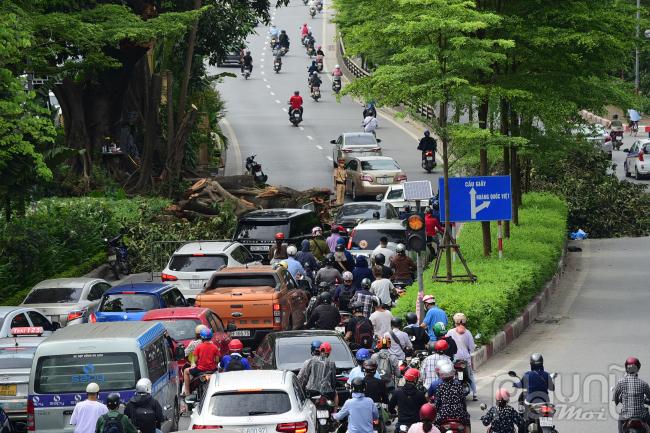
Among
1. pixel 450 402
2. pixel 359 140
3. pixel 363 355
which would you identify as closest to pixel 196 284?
pixel 363 355

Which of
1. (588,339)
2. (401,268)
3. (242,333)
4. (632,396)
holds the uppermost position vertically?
(401,268)

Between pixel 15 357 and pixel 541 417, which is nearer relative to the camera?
pixel 541 417

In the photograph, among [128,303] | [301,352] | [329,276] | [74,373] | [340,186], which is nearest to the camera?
[74,373]

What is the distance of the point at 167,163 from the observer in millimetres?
42406

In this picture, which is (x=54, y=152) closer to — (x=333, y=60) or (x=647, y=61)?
(x=647, y=61)

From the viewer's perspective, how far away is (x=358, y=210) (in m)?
36.9

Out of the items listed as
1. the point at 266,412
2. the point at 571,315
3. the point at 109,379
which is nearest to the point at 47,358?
the point at 109,379

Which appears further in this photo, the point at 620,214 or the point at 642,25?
the point at 620,214

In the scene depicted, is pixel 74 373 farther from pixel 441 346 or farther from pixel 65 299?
pixel 65 299

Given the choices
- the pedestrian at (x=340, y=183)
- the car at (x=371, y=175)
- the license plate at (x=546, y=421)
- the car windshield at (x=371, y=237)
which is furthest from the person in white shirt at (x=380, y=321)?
the car at (x=371, y=175)

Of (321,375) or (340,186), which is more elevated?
(340,186)

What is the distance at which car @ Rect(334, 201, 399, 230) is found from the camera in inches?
1421

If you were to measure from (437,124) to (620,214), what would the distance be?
17.9m

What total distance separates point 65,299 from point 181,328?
19.0ft
